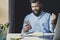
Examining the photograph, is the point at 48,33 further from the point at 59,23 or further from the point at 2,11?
the point at 2,11

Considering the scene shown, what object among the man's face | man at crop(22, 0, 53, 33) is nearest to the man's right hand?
man at crop(22, 0, 53, 33)

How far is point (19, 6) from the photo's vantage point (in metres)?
0.91

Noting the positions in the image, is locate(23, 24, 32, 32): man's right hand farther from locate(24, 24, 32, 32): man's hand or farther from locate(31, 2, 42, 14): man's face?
locate(31, 2, 42, 14): man's face

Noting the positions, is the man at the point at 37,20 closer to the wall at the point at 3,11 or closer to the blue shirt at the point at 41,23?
the blue shirt at the point at 41,23

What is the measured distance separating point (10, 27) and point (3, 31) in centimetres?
7

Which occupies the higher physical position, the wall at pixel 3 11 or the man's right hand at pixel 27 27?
the wall at pixel 3 11

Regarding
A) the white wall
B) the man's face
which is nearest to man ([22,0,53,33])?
the man's face

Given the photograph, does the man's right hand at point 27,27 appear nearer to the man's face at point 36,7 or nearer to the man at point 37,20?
the man at point 37,20

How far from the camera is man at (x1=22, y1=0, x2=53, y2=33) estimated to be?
35.8 inches

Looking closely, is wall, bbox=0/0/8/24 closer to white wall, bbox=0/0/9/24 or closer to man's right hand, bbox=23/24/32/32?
white wall, bbox=0/0/9/24

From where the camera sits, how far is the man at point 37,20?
91cm

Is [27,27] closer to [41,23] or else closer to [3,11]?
[41,23]

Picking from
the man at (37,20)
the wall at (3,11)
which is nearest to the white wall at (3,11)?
the wall at (3,11)

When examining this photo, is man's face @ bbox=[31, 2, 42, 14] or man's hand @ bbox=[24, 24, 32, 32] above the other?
man's face @ bbox=[31, 2, 42, 14]
